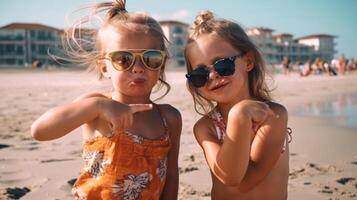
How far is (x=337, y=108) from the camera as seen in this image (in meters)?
9.82

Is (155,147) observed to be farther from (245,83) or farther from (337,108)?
(337,108)

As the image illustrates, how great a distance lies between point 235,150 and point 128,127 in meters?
0.56

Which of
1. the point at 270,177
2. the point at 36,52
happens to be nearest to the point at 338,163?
the point at 270,177

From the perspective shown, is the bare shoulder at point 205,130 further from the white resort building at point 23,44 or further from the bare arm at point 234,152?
the white resort building at point 23,44

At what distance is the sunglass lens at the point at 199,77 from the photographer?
2387 millimetres

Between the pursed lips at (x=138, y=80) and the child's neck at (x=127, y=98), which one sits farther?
the child's neck at (x=127, y=98)

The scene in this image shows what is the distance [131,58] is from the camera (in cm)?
231

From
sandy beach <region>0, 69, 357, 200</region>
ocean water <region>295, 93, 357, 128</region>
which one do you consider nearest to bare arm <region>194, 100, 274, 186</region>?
sandy beach <region>0, 69, 357, 200</region>

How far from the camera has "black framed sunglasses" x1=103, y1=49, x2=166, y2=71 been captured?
2312 millimetres

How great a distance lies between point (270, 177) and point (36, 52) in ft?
278

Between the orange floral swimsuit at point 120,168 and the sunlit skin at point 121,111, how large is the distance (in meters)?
0.07

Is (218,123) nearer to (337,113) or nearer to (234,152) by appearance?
(234,152)

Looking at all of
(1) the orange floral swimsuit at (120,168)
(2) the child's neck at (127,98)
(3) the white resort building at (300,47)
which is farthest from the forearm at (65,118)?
(3) the white resort building at (300,47)

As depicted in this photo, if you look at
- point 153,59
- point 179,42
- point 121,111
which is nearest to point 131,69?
point 153,59
